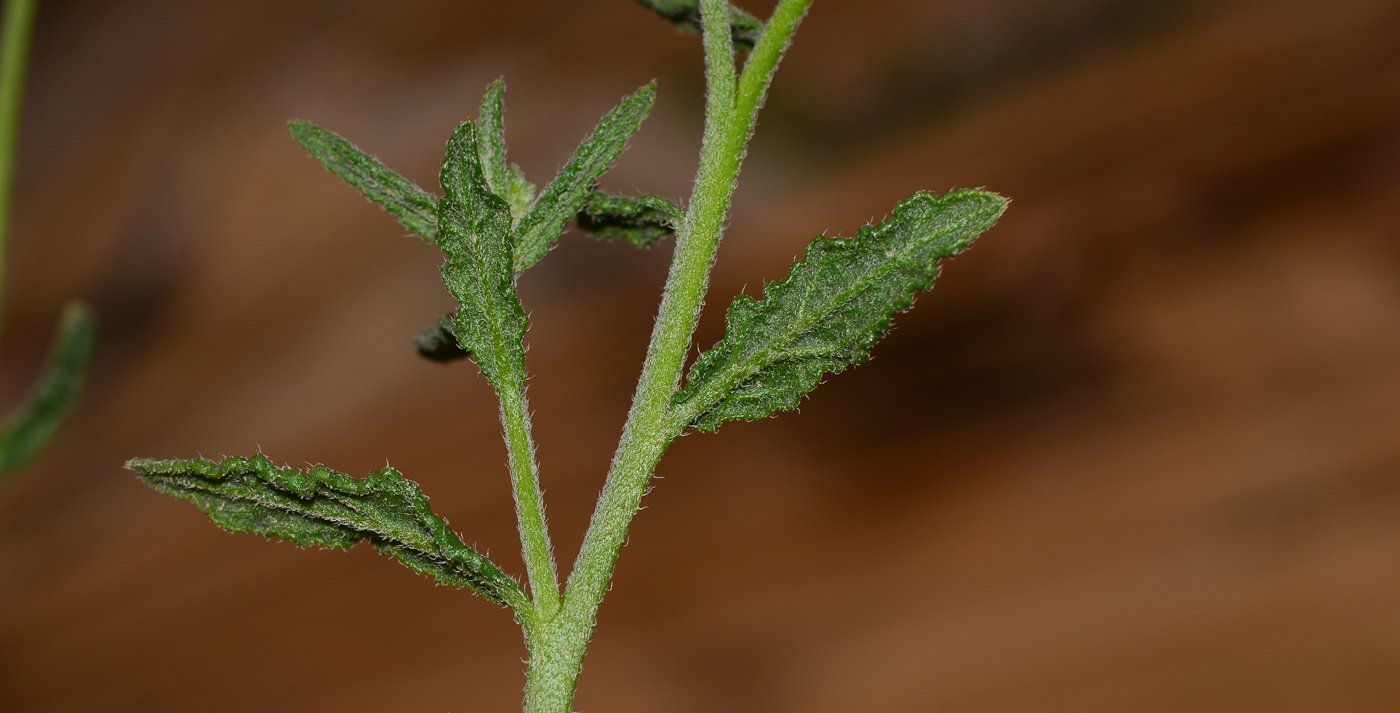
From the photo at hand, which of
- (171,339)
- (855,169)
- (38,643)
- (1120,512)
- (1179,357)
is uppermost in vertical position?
(855,169)

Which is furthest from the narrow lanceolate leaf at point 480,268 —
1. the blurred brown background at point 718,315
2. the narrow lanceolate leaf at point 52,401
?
the blurred brown background at point 718,315

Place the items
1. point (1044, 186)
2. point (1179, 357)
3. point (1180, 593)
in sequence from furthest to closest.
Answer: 1. point (1044, 186)
2. point (1179, 357)
3. point (1180, 593)

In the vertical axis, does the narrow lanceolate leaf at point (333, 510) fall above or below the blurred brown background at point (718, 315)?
below

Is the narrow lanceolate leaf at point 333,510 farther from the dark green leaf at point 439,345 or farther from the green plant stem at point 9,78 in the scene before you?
the green plant stem at point 9,78

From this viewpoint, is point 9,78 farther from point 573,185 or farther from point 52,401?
point 573,185

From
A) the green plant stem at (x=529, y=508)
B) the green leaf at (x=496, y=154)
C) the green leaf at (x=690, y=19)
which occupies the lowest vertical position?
the green plant stem at (x=529, y=508)

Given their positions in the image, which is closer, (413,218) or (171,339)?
(413,218)

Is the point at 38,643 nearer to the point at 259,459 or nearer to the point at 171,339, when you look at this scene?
the point at 171,339

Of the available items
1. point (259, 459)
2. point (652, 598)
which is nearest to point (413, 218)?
point (259, 459)

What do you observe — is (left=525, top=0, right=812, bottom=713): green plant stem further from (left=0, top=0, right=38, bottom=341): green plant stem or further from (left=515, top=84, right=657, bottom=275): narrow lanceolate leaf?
(left=0, top=0, right=38, bottom=341): green plant stem
